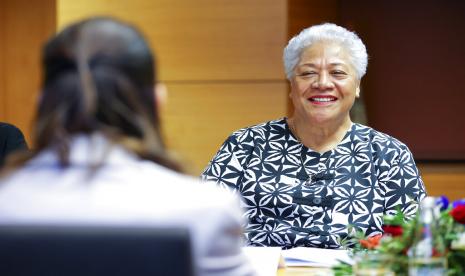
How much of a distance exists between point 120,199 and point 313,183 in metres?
2.07

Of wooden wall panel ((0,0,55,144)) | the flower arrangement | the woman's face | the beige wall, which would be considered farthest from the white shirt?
wooden wall panel ((0,0,55,144))

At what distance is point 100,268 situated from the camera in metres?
1.45

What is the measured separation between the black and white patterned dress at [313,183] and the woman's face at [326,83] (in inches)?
4.9

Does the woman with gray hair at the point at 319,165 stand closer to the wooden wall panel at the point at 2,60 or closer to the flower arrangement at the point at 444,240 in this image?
the flower arrangement at the point at 444,240

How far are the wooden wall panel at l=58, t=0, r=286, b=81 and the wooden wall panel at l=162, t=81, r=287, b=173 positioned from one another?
0.26 feet

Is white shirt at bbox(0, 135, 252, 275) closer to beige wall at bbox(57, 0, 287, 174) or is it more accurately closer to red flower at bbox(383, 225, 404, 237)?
red flower at bbox(383, 225, 404, 237)

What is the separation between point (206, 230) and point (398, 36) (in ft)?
16.2

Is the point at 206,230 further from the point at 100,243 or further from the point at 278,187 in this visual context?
the point at 278,187

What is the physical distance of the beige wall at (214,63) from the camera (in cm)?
564

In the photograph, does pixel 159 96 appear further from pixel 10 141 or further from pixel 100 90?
pixel 10 141

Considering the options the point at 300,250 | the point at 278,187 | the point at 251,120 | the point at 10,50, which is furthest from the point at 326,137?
the point at 10,50

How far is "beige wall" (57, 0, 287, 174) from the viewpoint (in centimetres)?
564

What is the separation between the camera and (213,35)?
5766 millimetres

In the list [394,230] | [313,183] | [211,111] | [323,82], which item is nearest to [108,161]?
[394,230]
